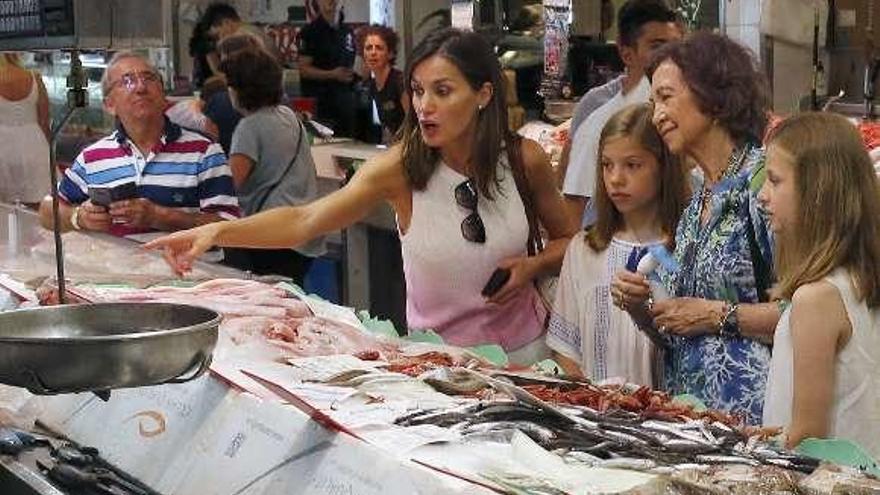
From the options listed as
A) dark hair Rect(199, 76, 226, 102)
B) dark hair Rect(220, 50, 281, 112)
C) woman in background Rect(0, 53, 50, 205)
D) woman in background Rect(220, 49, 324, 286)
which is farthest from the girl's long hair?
woman in background Rect(0, 53, 50, 205)

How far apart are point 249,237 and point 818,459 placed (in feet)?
7.33

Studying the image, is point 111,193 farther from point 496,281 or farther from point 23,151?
point 23,151

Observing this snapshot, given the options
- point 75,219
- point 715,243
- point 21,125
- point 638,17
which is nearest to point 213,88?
point 21,125

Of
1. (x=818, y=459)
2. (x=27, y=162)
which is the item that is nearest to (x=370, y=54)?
(x=27, y=162)

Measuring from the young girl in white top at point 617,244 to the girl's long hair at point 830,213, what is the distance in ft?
2.52

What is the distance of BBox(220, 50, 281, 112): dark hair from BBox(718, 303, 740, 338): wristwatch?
3475mm

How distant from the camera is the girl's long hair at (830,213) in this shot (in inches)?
119

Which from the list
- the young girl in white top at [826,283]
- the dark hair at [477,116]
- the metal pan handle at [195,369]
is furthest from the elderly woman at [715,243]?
the metal pan handle at [195,369]

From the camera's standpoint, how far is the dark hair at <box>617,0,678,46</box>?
18.1 ft

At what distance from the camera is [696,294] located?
3512 millimetres

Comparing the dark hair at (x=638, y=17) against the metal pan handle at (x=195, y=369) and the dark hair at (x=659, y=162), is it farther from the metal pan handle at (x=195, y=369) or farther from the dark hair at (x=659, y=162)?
the metal pan handle at (x=195, y=369)

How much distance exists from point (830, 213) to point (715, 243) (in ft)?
1.46

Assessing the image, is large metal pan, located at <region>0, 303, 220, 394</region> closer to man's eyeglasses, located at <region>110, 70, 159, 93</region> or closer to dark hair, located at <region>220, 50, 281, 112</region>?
man's eyeglasses, located at <region>110, 70, 159, 93</region>

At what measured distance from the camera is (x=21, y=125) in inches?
313
